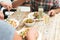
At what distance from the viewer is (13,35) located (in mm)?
921

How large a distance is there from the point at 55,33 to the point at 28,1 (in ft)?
3.55

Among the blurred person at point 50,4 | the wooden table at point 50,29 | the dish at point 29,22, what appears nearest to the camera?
the wooden table at point 50,29

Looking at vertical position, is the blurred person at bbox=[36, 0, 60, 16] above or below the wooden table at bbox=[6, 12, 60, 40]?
above

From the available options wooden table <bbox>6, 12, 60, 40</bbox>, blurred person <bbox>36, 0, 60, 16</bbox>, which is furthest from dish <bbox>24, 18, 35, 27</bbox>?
blurred person <bbox>36, 0, 60, 16</bbox>

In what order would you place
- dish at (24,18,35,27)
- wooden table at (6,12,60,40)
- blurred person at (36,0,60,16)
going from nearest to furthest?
wooden table at (6,12,60,40) → dish at (24,18,35,27) → blurred person at (36,0,60,16)

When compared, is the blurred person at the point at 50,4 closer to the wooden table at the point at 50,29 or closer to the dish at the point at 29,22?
the wooden table at the point at 50,29

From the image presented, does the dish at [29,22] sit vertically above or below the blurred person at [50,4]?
below

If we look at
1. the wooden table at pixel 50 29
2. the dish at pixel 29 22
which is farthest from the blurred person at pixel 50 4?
the dish at pixel 29 22

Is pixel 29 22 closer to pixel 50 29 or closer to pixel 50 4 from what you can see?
pixel 50 29

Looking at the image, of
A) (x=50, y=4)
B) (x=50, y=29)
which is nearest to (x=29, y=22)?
(x=50, y=29)

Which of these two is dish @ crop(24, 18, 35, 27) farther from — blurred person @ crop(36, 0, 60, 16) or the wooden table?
blurred person @ crop(36, 0, 60, 16)

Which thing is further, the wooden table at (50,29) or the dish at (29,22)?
the dish at (29,22)

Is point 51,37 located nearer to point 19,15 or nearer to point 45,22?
point 45,22

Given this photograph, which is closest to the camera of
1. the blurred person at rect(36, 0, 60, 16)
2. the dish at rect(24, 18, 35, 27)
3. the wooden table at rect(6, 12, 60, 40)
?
the wooden table at rect(6, 12, 60, 40)
